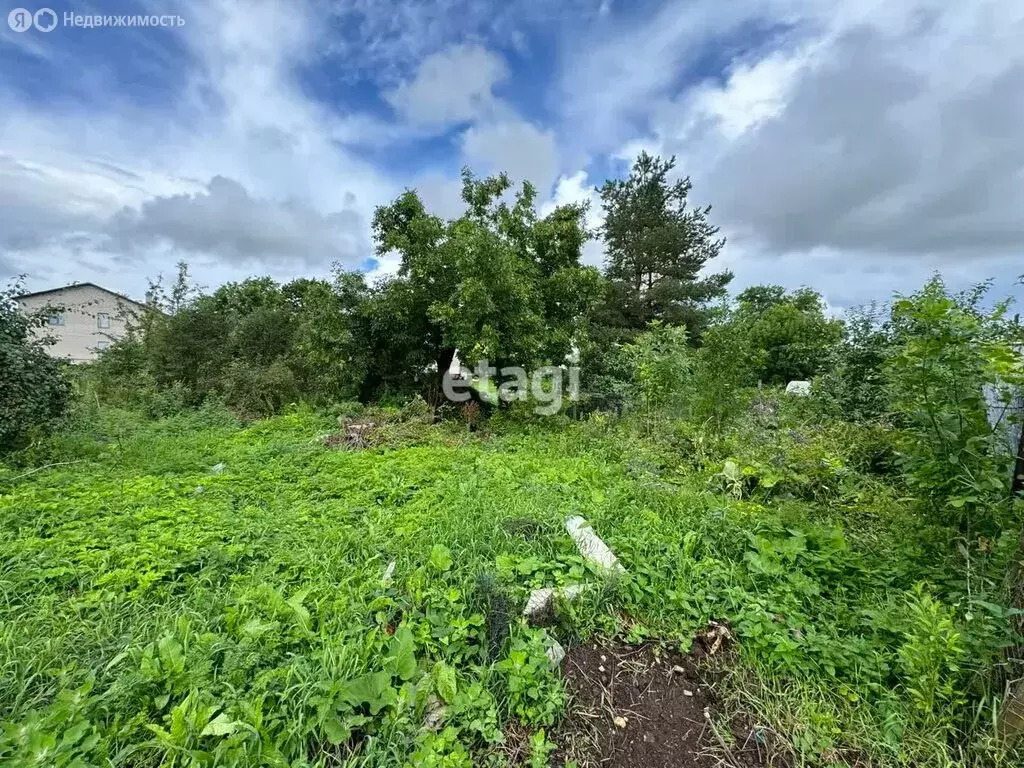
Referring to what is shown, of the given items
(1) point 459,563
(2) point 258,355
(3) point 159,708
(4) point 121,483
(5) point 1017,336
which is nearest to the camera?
(3) point 159,708

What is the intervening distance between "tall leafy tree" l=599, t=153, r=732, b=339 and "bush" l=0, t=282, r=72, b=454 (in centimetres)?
1268

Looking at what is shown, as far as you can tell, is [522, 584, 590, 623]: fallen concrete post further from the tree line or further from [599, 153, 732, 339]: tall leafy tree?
[599, 153, 732, 339]: tall leafy tree

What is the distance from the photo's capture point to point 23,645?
165 centimetres

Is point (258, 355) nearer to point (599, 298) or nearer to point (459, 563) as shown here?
point (599, 298)

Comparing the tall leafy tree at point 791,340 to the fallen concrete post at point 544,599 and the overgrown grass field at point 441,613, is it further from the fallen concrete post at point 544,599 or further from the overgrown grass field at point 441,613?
the fallen concrete post at point 544,599

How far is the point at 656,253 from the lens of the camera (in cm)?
1400

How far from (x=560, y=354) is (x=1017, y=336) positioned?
580cm

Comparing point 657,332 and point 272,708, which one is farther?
point 657,332

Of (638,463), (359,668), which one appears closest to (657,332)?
(638,463)

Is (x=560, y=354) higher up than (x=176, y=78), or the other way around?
(x=176, y=78)

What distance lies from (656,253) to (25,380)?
14600 mm

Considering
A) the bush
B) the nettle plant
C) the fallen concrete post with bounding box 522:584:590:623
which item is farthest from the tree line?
the fallen concrete post with bounding box 522:584:590:623

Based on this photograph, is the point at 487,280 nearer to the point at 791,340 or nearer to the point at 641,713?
the point at 641,713

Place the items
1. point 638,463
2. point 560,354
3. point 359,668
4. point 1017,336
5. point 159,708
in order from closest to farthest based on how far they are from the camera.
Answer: point 159,708
point 359,668
point 1017,336
point 638,463
point 560,354
